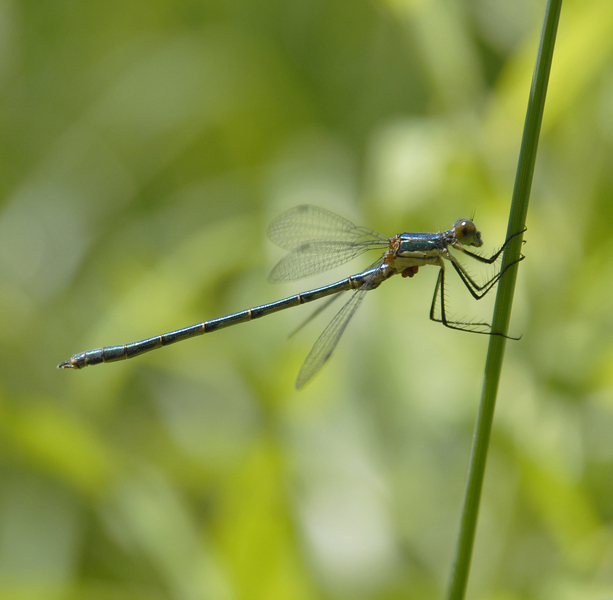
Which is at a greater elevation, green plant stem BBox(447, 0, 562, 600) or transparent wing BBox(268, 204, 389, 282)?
transparent wing BBox(268, 204, 389, 282)

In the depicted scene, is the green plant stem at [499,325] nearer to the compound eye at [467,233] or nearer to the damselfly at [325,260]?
the compound eye at [467,233]

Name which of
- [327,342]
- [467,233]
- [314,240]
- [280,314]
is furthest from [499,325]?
[280,314]

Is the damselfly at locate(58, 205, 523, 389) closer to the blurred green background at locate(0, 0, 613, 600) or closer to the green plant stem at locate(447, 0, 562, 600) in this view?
the blurred green background at locate(0, 0, 613, 600)

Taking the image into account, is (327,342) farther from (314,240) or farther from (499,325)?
(499,325)

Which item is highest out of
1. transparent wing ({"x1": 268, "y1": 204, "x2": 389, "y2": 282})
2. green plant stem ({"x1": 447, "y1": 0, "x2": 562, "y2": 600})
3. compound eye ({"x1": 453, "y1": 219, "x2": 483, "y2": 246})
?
transparent wing ({"x1": 268, "y1": 204, "x2": 389, "y2": 282})

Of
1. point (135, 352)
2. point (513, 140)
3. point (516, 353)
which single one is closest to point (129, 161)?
point (135, 352)

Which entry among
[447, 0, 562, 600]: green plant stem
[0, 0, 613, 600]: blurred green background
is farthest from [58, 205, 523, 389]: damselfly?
[447, 0, 562, 600]: green plant stem

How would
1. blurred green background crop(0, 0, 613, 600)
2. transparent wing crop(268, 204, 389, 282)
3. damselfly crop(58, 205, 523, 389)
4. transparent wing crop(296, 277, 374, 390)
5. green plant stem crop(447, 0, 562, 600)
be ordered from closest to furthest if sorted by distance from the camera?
green plant stem crop(447, 0, 562, 600) < blurred green background crop(0, 0, 613, 600) < transparent wing crop(296, 277, 374, 390) < damselfly crop(58, 205, 523, 389) < transparent wing crop(268, 204, 389, 282)
